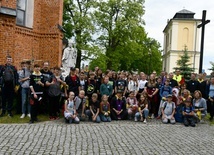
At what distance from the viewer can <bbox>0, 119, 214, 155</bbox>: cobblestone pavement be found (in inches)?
273

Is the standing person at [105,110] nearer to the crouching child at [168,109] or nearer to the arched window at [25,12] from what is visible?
the crouching child at [168,109]

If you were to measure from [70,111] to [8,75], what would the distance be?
2.31 meters

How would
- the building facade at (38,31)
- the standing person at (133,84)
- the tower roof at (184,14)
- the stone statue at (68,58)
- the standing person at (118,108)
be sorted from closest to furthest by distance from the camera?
1. the standing person at (118,108)
2. the standing person at (133,84)
3. the stone statue at (68,58)
4. the building facade at (38,31)
5. the tower roof at (184,14)

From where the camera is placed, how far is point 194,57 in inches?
2137

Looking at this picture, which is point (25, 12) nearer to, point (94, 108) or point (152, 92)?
point (94, 108)

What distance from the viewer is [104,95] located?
11328 millimetres

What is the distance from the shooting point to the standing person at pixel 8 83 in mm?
10469

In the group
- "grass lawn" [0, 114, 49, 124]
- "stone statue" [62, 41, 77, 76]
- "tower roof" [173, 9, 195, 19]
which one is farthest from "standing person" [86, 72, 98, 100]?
"tower roof" [173, 9, 195, 19]

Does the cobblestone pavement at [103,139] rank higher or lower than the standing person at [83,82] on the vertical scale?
lower

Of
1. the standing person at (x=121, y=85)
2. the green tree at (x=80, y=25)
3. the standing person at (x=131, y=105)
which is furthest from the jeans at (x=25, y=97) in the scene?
the green tree at (x=80, y=25)

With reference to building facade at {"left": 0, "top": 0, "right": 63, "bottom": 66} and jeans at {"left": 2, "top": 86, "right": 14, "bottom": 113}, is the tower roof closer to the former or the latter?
building facade at {"left": 0, "top": 0, "right": 63, "bottom": 66}

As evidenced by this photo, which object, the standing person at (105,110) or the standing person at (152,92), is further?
the standing person at (152,92)

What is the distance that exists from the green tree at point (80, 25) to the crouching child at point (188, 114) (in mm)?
21631

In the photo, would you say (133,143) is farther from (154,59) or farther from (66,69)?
(154,59)
